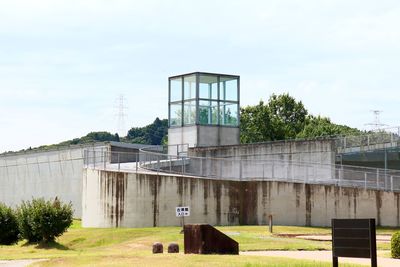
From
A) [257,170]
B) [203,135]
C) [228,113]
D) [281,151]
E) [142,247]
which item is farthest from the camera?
[228,113]

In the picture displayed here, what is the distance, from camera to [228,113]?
2504 inches

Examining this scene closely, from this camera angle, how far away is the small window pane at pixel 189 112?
205 ft

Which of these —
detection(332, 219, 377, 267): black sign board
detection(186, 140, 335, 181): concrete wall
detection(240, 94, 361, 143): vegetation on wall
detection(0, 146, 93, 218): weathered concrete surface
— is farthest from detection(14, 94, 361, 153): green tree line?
detection(332, 219, 377, 267): black sign board

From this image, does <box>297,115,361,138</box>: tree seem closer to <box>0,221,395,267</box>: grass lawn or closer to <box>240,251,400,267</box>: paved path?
<box>0,221,395,267</box>: grass lawn

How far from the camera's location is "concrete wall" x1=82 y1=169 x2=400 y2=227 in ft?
156

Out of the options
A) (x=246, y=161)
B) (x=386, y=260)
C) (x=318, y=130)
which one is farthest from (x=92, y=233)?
(x=318, y=130)

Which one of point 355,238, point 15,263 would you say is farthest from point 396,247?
point 15,263

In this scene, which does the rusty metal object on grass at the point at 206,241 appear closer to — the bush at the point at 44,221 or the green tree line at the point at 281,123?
the bush at the point at 44,221

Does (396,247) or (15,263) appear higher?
(396,247)

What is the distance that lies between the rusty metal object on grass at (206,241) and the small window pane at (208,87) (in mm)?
34381

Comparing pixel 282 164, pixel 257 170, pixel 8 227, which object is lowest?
pixel 8 227

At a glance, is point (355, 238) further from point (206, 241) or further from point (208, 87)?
point (208, 87)

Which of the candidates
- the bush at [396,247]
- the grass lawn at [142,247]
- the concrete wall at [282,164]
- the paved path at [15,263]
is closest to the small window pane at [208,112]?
the concrete wall at [282,164]

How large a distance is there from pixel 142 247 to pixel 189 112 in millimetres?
26153
